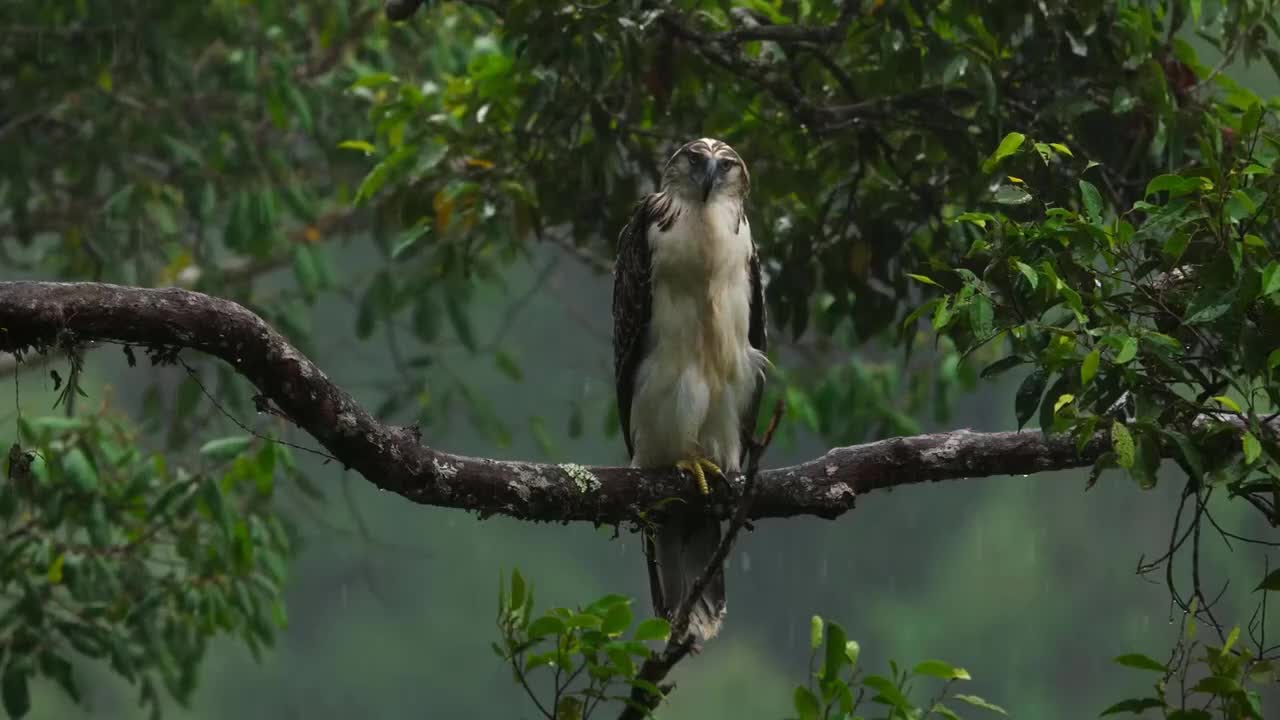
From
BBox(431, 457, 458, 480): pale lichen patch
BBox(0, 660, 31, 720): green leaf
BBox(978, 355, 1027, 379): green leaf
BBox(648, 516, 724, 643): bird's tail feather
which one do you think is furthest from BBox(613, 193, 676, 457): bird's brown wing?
BBox(0, 660, 31, 720): green leaf

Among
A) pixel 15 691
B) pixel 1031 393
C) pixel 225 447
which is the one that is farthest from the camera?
pixel 15 691

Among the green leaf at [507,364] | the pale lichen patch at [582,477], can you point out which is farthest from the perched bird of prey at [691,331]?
the green leaf at [507,364]

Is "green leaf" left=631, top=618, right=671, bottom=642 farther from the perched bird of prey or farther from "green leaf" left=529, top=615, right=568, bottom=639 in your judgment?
the perched bird of prey

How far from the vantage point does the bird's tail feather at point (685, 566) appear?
3.40 meters

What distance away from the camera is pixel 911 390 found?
6.23 m

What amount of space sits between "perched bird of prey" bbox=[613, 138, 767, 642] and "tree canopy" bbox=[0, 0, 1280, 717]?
15 centimetres

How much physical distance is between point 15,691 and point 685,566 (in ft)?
7.19

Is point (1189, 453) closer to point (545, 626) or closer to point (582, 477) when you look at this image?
point (545, 626)

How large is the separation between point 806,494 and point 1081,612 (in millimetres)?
10064

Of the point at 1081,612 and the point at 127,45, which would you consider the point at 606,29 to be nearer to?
the point at 127,45

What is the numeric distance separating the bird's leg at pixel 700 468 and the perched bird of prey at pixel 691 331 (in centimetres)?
2

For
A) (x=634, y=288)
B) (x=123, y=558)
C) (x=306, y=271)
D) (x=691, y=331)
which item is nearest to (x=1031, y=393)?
(x=691, y=331)

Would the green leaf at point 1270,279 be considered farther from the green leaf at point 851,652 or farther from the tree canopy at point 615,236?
the green leaf at point 851,652

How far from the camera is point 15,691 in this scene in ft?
14.1
